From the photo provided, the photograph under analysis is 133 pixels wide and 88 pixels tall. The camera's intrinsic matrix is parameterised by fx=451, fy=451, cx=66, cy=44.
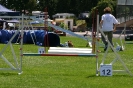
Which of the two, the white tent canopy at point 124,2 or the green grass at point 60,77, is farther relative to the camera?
the white tent canopy at point 124,2

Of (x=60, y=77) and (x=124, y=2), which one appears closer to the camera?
(x=60, y=77)

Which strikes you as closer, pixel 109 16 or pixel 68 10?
pixel 109 16

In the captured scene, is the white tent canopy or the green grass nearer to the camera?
the green grass

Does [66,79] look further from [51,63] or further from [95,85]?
[51,63]

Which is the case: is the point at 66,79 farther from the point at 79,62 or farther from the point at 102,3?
the point at 102,3

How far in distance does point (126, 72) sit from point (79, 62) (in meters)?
2.83

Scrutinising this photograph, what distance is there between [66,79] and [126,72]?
4.84ft

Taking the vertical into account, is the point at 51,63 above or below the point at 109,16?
below

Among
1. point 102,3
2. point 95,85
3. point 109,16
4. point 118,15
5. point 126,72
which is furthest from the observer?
point 102,3

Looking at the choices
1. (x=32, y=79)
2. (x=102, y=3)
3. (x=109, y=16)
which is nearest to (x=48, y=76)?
(x=32, y=79)

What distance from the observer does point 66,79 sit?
29.3ft

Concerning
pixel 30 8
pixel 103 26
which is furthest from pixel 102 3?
pixel 103 26

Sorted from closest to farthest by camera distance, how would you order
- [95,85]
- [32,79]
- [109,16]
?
[95,85] < [32,79] < [109,16]

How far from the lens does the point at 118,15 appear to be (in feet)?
130
